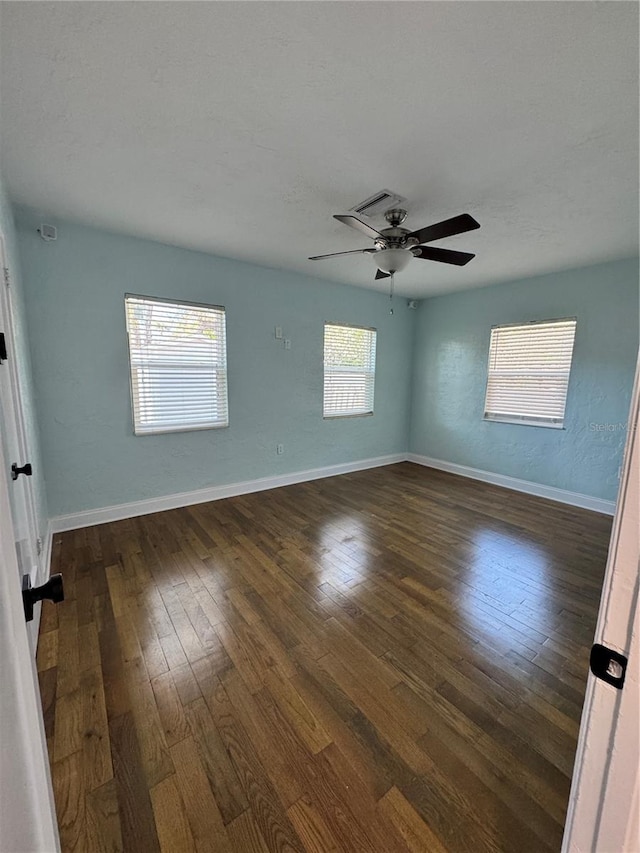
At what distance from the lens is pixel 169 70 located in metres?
1.38

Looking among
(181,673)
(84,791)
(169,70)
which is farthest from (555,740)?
(169,70)

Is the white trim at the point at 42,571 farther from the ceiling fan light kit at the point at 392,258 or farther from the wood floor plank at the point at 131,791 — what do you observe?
the ceiling fan light kit at the point at 392,258

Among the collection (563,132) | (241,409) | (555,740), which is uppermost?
(563,132)

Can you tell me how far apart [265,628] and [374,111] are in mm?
2666

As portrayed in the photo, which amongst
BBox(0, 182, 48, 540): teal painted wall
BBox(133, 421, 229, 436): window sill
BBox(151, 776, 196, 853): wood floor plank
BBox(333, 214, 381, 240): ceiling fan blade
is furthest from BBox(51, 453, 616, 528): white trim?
BBox(333, 214, 381, 240): ceiling fan blade

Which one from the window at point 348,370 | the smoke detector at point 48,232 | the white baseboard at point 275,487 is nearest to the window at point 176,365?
Answer: the smoke detector at point 48,232

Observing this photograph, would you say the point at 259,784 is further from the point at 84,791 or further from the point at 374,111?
the point at 374,111

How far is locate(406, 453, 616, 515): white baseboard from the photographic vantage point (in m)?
3.65

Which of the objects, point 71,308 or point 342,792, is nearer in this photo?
point 342,792

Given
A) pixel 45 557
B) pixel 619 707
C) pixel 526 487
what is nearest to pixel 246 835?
pixel 619 707

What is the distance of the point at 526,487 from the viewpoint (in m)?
4.23

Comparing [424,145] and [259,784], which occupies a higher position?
[424,145]

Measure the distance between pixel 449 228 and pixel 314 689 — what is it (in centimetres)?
258

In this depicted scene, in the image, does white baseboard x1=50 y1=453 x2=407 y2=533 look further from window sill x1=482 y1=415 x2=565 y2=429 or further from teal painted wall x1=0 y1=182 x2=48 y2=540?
window sill x1=482 y1=415 x2=565 y2=429
